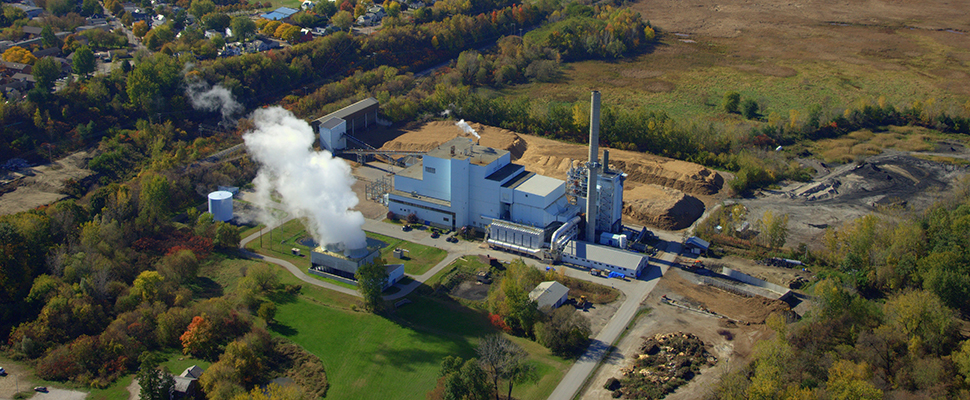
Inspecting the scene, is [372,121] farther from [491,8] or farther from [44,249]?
[491,8]

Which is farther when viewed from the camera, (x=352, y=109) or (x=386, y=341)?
(x=352, y=109)

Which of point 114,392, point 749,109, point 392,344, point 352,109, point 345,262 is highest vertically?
point 352,109

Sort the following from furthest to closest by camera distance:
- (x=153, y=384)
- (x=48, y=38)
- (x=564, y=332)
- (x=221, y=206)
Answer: (x=48, y=38) → (x=221, y=206) → (x=564, y=332) → (x=153, y=384)

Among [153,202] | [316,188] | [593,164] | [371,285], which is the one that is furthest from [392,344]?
[153,202]

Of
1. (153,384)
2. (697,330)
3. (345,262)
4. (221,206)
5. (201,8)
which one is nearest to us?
(153,384)

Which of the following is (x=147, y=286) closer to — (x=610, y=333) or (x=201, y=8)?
(x=610, y=333)

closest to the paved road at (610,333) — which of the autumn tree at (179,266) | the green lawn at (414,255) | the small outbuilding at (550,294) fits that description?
the small outbuilding at (550,294)

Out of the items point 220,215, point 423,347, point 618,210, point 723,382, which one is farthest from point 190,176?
point 723,382

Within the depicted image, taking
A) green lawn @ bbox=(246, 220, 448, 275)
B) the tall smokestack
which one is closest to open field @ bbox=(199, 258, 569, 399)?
green lawn @ bbox=(246, 220, 448, 275)
